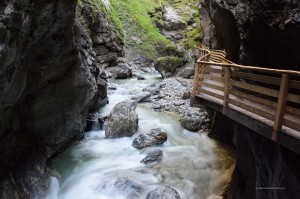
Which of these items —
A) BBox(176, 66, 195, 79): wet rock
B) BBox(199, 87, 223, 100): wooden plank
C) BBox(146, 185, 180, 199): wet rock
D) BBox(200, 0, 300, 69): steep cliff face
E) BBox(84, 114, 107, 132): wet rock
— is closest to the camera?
BBox(200, 0, 300, 69): steep cliff face

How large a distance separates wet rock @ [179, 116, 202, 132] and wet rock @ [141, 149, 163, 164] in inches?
147

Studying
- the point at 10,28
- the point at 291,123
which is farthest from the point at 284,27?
the point at 10,28

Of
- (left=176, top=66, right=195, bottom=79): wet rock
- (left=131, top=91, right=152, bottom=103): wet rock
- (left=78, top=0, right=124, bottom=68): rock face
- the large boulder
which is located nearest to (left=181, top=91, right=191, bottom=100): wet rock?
(left=131, top=91, right=152, bottom=103): wet rock

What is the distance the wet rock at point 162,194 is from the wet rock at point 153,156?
110 inches

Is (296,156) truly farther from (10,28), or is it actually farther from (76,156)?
(76,156)

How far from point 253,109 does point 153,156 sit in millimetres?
6847

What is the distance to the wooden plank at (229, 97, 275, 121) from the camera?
22.2ft

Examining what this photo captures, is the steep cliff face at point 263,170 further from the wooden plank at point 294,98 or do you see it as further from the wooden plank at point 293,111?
the wooden plank at point 294,98

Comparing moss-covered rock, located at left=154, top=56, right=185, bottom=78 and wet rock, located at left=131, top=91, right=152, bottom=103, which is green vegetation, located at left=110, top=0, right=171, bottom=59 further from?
wet rock, located at left=131, top=91, right=152, bottom=103

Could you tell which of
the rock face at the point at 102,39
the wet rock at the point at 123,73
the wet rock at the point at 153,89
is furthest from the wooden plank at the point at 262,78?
the rock face at the point at 102,39

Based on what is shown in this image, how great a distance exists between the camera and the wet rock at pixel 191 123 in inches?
669

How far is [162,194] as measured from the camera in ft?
33.2

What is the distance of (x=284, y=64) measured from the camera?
29.9 feet

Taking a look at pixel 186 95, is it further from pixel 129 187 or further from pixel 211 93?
pixel 211 93
